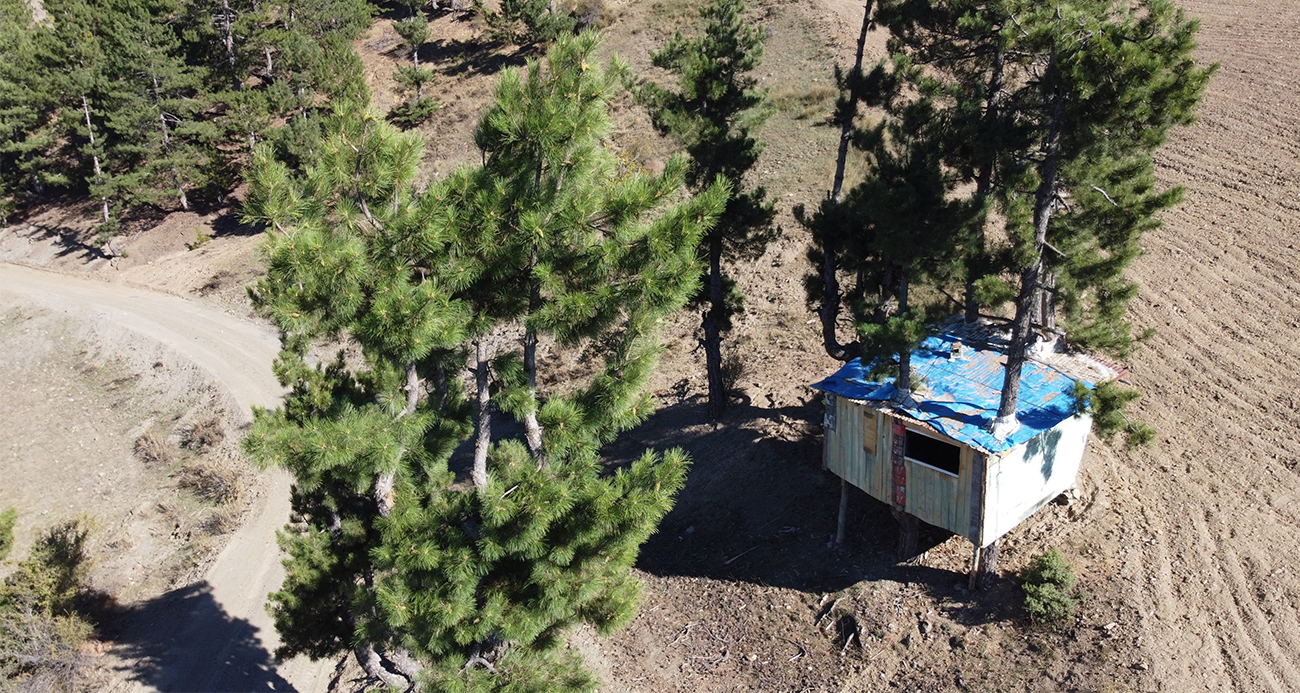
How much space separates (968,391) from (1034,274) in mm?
2312

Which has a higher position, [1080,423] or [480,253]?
[480,253]

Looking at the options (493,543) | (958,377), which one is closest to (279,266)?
(493,543)

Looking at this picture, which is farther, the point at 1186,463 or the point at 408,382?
the point at 1186,463

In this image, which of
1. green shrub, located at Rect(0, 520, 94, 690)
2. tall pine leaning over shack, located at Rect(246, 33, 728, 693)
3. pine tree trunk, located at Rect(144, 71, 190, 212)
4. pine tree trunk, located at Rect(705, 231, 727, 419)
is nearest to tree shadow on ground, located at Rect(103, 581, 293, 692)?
green shrub, located at Rect(0, 520, 94, 690)

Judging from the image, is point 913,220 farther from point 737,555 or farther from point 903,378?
point 737,555

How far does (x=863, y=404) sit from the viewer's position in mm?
12320

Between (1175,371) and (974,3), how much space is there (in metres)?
8.07

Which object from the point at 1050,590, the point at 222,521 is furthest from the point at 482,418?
the point at 222,521

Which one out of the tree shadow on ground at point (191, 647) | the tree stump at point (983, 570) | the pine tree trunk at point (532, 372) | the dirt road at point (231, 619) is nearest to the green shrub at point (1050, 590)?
the tree stump at point (983, 570)

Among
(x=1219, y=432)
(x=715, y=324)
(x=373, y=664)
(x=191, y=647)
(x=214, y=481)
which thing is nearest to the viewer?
(x=373, y=664)

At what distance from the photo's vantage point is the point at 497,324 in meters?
8.54

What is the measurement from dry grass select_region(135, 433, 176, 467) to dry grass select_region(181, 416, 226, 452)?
0.46 meters

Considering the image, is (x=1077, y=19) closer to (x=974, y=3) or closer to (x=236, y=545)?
(x=974, y=3)

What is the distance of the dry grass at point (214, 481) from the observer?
1989cm
